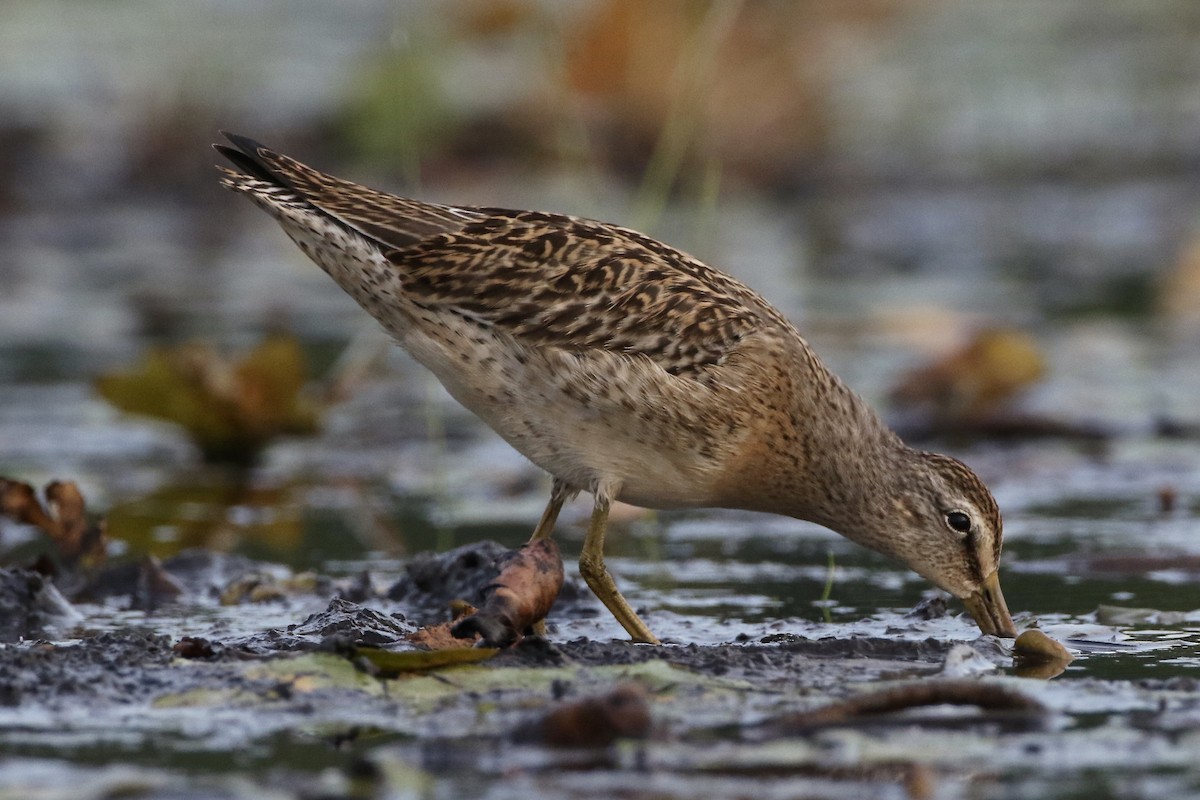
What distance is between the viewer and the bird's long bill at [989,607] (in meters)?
5.75

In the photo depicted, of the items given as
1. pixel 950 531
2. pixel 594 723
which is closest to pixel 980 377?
pixel 950 531

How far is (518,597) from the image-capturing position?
5.12 m

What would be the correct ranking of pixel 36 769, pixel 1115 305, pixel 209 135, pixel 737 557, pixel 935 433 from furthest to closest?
1. pixel 209 135
2. pixel 1115 305
3. pixel 935 433
4. pixel 737 557
5. pixel 36 769

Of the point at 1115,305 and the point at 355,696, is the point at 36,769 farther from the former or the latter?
the point at 1115,305

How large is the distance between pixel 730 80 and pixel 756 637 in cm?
1050

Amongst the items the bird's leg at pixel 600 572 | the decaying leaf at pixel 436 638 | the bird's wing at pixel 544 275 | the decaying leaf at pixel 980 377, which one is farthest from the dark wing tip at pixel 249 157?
the decaying leaf at pixel 980 377

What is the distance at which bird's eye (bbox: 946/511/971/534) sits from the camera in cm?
602

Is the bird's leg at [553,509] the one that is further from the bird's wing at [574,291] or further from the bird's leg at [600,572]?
the bird's wing at [574,291]

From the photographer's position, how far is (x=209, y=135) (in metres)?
15.2

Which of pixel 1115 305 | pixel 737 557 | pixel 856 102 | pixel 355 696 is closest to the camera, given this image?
pixel 355 696

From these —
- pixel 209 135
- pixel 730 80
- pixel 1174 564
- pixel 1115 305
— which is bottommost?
pixel 1174 564

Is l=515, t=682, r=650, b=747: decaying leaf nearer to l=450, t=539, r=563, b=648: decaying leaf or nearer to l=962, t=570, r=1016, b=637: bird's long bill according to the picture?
l=450, t=539, r=563, b=648: decaying leaf

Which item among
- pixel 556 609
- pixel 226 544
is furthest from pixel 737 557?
pixel 226 544

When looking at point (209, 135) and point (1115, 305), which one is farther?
point (209, 135)
